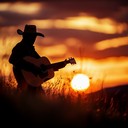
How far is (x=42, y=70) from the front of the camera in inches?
429

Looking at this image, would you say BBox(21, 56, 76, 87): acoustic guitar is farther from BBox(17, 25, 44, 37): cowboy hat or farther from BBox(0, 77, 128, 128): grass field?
BBox(17, 25, 44, 37): cowboy hat

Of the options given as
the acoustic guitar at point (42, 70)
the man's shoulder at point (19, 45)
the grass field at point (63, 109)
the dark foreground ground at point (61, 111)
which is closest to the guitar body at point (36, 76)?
the acoustic guitar at point (42, 70)

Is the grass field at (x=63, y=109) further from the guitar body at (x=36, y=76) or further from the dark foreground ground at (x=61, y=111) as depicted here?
the guitar body at (x=36, y=76)

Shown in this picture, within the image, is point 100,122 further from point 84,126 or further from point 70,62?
point 70,62

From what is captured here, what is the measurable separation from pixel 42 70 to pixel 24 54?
1.88 ft

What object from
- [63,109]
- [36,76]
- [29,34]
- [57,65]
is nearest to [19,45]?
[29,34]

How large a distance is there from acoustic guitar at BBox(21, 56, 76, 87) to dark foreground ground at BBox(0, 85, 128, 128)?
970 mm

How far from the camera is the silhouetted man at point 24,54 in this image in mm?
10383

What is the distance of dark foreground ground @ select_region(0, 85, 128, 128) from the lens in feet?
26.5

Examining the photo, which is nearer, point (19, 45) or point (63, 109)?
point (63, 109)

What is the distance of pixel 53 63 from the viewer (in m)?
11.0

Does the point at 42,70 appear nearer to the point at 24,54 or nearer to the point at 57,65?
the point at 57,65

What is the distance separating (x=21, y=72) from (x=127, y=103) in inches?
87.0

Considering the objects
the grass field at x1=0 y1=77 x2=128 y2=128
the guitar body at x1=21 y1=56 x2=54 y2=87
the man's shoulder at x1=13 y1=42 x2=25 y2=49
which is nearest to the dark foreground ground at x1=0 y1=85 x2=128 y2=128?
the grass field at x1=0 y1=77 x2=128 y2=128
